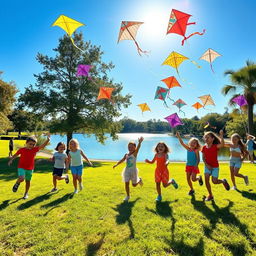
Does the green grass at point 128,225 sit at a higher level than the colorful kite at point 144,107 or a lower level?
lower

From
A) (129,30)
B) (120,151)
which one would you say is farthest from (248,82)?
(120,151)

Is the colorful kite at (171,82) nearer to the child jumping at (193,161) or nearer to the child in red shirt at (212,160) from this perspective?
the child jumping at (193,161)

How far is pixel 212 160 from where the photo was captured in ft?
16.6

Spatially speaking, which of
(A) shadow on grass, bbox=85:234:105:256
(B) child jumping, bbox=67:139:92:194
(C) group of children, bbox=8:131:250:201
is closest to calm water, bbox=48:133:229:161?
(C) group of children, bbox=8:131:250:201

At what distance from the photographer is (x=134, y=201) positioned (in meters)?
5.06

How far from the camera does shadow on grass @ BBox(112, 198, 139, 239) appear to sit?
3.68 m

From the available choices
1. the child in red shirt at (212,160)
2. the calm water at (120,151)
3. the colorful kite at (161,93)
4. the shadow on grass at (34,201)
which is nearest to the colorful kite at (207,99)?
the colorful kite at (161,93)

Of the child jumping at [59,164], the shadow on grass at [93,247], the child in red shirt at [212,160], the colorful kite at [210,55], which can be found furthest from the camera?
the colorful kite at [210,55]

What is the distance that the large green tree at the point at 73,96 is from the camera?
16.2 meters

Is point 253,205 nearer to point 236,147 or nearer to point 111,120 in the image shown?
point 236,147

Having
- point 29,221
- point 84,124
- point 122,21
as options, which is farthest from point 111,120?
point 29,221

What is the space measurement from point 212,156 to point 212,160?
0.11 metres

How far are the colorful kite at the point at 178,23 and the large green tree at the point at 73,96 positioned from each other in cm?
1130

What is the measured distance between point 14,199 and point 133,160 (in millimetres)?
3712
